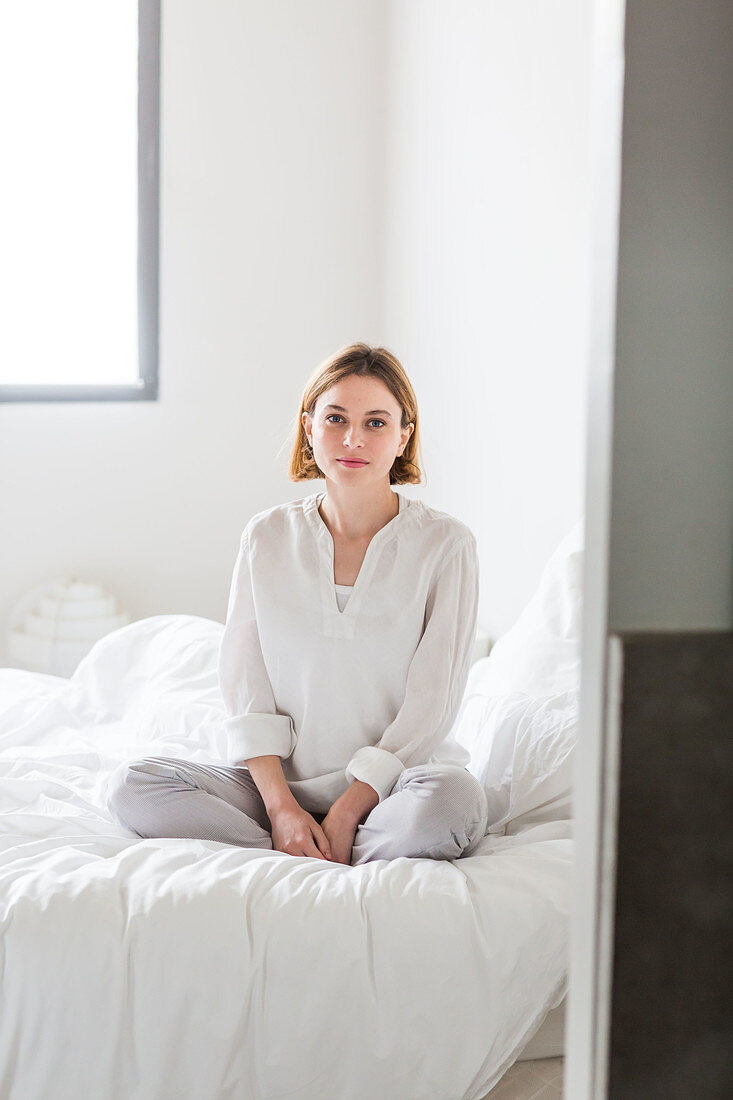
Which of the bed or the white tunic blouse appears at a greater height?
the white tunic blouse

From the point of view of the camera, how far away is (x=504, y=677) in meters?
1.92

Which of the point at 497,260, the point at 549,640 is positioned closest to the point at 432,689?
the point at 549,640

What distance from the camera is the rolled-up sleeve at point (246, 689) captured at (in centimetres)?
166

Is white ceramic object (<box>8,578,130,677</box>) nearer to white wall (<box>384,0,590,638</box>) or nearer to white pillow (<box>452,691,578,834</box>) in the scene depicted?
white wall (<box>384,0,590,638</box>)

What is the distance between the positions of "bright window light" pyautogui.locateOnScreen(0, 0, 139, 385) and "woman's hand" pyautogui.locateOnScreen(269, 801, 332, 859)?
81.5 inches

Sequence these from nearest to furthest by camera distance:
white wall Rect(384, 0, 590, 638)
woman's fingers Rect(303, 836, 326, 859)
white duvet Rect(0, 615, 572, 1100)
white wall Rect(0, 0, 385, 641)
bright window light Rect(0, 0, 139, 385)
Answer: white duvet Rect(0, 615, 572, 1100), woman's fingers Rect(303, 836, 326, 859), white wall Rect(384, 0, 590, 638), bright window light Rect(0, 0, 139, 385), white wall Rect(0, 0, 385, 641)

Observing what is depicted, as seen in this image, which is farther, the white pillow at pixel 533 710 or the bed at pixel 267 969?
→ the white pillow at pixel 533 710

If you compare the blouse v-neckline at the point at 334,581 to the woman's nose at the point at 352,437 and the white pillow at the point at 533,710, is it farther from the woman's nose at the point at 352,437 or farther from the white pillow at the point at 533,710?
the white pillow at the point at 533,710

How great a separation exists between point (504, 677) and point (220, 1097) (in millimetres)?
886

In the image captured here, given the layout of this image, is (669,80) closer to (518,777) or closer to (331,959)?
(331,959)

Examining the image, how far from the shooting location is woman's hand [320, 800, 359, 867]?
61.0 inches

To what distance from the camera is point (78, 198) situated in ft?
10.6

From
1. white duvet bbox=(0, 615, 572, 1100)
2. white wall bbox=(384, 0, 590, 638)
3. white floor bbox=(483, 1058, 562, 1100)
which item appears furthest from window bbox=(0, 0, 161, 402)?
white floor bbox=(483, 1058, 562, 1100)

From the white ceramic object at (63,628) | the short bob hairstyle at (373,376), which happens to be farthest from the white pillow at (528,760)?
the white ceramic object at (63,628)
